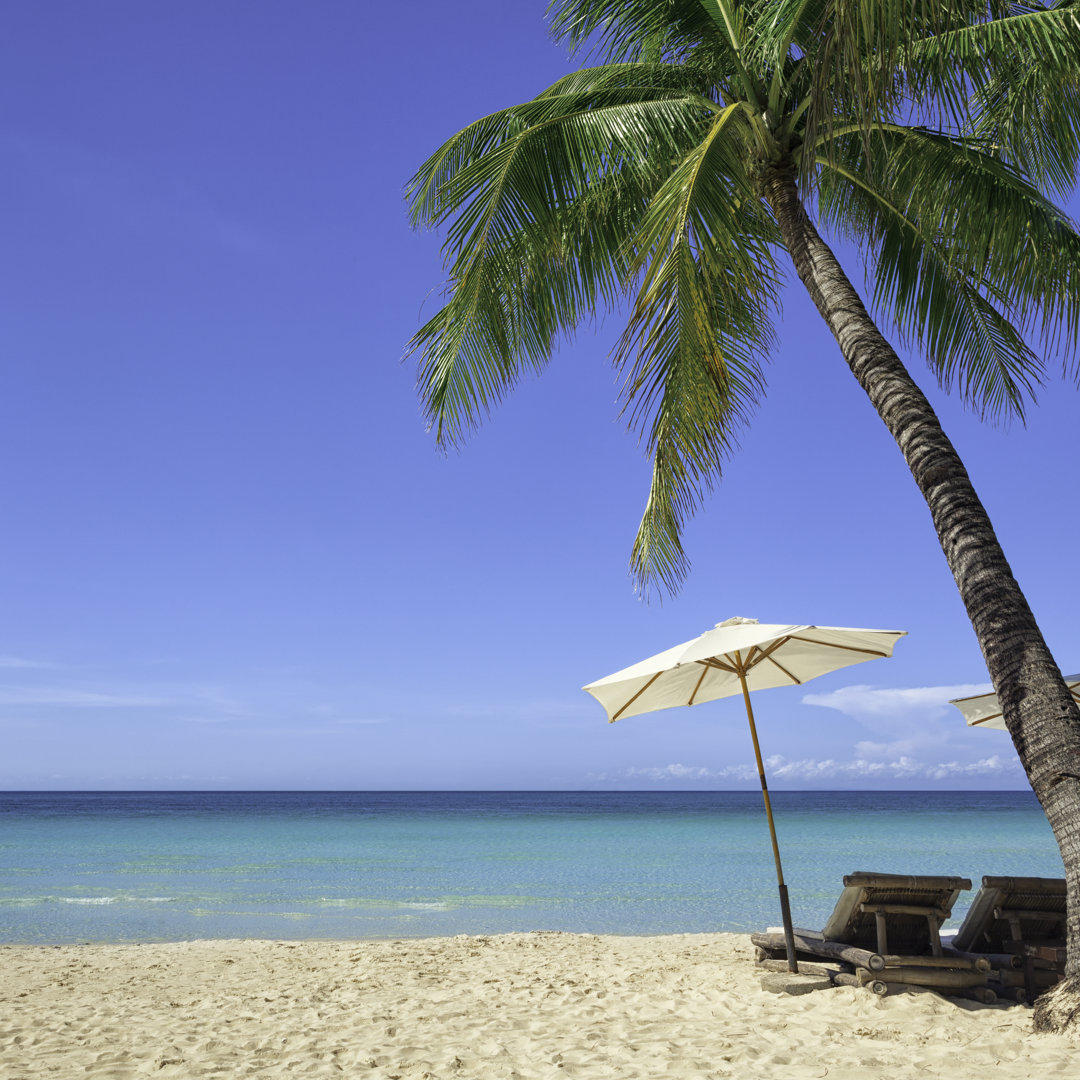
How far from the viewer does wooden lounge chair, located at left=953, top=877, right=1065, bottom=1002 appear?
5.06m

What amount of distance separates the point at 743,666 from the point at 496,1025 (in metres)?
2.88

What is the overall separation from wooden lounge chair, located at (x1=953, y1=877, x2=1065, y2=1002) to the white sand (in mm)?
281

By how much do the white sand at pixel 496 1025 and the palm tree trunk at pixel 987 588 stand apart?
2.20 ft

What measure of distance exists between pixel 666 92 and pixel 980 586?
4222 millimetres

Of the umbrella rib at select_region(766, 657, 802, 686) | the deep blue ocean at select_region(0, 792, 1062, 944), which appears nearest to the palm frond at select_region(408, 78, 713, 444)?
the umbrella rib at select_region(766, 657, 802, 686)

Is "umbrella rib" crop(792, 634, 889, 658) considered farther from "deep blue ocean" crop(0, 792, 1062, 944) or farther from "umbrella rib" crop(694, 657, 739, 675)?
"deep blue ocean" crop(0, 792, 1062, 944)

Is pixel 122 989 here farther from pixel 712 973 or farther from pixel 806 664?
pixel 806 664

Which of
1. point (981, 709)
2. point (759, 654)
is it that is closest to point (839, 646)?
point (759, 654)

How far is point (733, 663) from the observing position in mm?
6363

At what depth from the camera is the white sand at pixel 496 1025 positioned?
410cm

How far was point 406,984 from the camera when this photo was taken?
6328 mm

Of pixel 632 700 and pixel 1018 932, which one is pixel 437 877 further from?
pixel 1018 932

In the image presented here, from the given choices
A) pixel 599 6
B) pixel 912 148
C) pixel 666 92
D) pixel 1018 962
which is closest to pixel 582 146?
pixel 666 92

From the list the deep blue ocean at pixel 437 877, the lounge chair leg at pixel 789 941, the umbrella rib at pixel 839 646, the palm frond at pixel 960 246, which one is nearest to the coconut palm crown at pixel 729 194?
the palm frond at pixel 960 246
